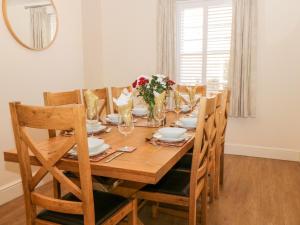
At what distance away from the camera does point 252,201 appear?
2.73 metres

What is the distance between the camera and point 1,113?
9.05ft

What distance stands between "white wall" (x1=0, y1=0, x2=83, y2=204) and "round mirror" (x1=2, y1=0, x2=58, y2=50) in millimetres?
78

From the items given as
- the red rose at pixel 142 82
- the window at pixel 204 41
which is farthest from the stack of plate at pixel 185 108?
the window at pixel 204 41

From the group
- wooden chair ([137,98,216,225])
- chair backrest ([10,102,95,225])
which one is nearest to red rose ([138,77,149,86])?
wooden chair ([137,98,216,225])

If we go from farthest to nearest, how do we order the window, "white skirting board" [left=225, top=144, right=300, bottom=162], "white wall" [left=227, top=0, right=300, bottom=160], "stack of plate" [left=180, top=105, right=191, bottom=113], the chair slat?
1. the window
2. "white skirting board" [left=225, top=144, right=300, bottom=162]
3. "white wall" [left=227, top=0, right=300, bottom=160]
4. "stack of plate" [left=180, top=105, right=191, bottom=113]
5. the chair slat

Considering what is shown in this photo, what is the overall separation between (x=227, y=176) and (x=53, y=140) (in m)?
2.18

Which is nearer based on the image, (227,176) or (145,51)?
(227,176)

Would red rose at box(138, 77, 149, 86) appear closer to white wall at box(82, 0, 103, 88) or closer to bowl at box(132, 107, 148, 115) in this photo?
bowl at box(132, 107, 148, 115)

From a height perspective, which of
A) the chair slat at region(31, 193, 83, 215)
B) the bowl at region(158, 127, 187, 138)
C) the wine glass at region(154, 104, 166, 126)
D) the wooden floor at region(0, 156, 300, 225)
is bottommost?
the wooden floor at region(0, 156, 300, 225)

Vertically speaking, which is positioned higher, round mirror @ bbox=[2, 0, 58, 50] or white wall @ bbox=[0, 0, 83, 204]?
round mirror @ bbox=[2, 0, 58, 50]

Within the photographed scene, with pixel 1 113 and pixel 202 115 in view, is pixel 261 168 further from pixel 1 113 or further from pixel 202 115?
pixel 1 113

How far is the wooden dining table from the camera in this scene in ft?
4.56

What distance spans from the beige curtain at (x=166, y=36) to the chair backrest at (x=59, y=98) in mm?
2110

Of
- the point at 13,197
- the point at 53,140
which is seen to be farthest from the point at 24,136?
the point at 13,197
